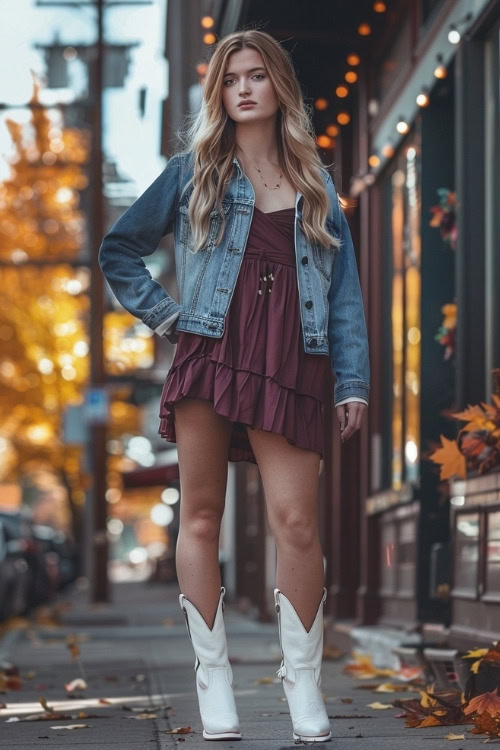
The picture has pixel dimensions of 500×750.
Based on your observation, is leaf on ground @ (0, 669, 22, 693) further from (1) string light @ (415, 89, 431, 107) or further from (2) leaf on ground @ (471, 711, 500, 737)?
(1) string light @ (415, 89, 431, 107)

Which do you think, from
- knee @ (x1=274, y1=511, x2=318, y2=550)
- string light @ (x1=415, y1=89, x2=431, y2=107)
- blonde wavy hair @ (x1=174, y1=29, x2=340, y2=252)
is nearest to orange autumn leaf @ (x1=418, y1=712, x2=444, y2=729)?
knee @ (x1=274, y1=511, x2=318, y2=550)

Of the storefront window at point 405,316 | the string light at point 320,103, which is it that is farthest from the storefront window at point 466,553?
the string light at point 320,103

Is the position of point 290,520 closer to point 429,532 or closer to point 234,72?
point 234,72

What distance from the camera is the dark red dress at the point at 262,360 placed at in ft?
12.8

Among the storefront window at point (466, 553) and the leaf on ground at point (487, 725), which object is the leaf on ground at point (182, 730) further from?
the storefront window at point (466, 553)

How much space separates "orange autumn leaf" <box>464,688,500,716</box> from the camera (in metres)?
4.30

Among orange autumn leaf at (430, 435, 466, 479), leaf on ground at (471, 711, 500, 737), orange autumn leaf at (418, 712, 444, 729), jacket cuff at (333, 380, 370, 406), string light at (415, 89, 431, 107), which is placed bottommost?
orange autumn leaf at (418, 712, 444, 729)

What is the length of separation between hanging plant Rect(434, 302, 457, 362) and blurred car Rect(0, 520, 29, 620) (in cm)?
787

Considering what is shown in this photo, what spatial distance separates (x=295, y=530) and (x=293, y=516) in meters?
0.04

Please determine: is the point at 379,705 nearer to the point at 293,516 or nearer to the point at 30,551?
the point at 293,516

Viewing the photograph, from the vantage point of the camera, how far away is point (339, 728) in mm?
4406

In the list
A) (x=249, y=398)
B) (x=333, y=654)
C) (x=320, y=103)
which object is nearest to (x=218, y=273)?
(x=249, y=398)

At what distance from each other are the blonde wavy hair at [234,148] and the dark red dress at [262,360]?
3.8 inches

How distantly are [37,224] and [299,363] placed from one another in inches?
867
